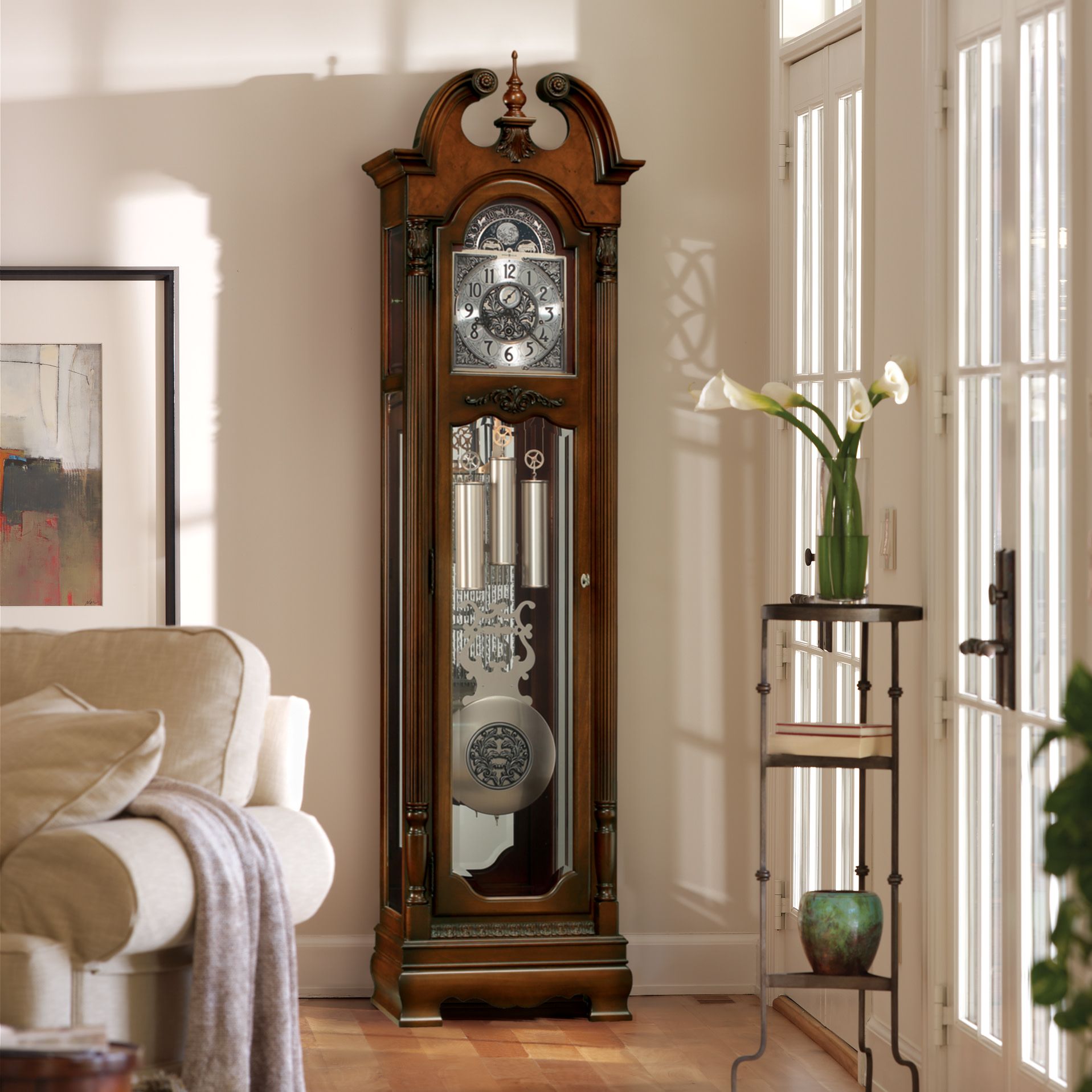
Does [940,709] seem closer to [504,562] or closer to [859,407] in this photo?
[859,407]

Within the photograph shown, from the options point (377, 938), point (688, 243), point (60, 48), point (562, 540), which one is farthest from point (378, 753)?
point (60, 48)

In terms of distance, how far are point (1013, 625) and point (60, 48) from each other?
2.84 meters

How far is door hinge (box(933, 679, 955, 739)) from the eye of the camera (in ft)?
9.70

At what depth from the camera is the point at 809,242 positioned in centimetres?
377

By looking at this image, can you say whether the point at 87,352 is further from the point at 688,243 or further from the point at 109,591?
the point at 688,243

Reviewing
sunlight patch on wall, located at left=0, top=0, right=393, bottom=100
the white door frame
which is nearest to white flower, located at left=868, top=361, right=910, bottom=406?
the white door frame

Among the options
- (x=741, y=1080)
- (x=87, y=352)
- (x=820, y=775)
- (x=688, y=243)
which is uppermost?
(x=688, y=243)

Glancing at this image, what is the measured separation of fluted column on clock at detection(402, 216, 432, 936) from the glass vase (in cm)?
109

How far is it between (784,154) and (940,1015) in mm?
2249

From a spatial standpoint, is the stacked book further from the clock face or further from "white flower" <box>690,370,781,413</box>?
the clock face

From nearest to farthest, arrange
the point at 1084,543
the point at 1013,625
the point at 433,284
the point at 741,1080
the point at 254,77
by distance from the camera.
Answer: the point at 1084,543 < the point at 1013,625 < the point at 741,1080 < the point at 433,284 < the point at 254,77

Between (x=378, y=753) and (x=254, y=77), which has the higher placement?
(x=254, y=77)

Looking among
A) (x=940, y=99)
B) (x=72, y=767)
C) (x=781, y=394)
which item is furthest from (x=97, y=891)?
(x=940, y=99)

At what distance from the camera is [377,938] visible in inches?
150
